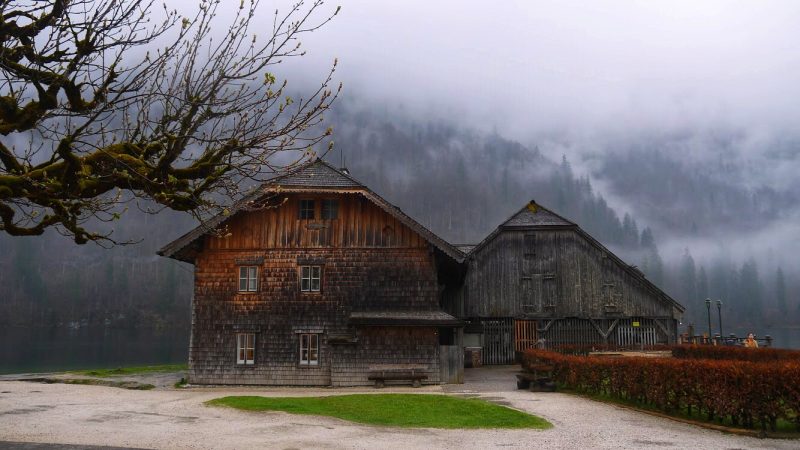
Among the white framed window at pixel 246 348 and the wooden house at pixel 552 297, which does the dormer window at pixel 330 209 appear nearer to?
the white framed window at pixel 246 348

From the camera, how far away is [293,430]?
1550 centimetres

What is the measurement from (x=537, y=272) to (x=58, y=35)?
3302 centimetres

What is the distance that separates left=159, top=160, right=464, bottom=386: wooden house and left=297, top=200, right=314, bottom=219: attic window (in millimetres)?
44

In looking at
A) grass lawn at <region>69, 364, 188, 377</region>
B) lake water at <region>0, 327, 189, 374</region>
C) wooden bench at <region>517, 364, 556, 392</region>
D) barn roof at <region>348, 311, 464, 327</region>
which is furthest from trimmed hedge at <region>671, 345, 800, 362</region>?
lake water at <region>0, 327, 189, 374</region>

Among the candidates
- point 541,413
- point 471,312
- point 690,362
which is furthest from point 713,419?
point 471,312

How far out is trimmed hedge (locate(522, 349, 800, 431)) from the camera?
46.6 feet

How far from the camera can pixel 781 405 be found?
14242 millimetres

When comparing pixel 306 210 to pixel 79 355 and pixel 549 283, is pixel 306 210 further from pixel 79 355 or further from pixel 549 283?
pixel 79 355

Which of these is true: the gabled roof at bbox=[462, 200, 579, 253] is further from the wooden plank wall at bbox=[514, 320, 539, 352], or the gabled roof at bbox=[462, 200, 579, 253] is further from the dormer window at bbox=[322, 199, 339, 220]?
the dormer window at bbox=[322, 199, 339, 220]

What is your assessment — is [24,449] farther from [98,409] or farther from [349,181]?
[349,181]

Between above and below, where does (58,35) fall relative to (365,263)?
above

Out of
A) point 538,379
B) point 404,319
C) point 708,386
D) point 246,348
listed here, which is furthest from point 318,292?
point 708,386

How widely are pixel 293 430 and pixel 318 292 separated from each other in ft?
42.8

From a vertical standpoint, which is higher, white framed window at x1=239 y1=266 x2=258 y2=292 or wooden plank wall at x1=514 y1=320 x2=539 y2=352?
white framed window at x1=239 y1=266 x2=258 y2=292
